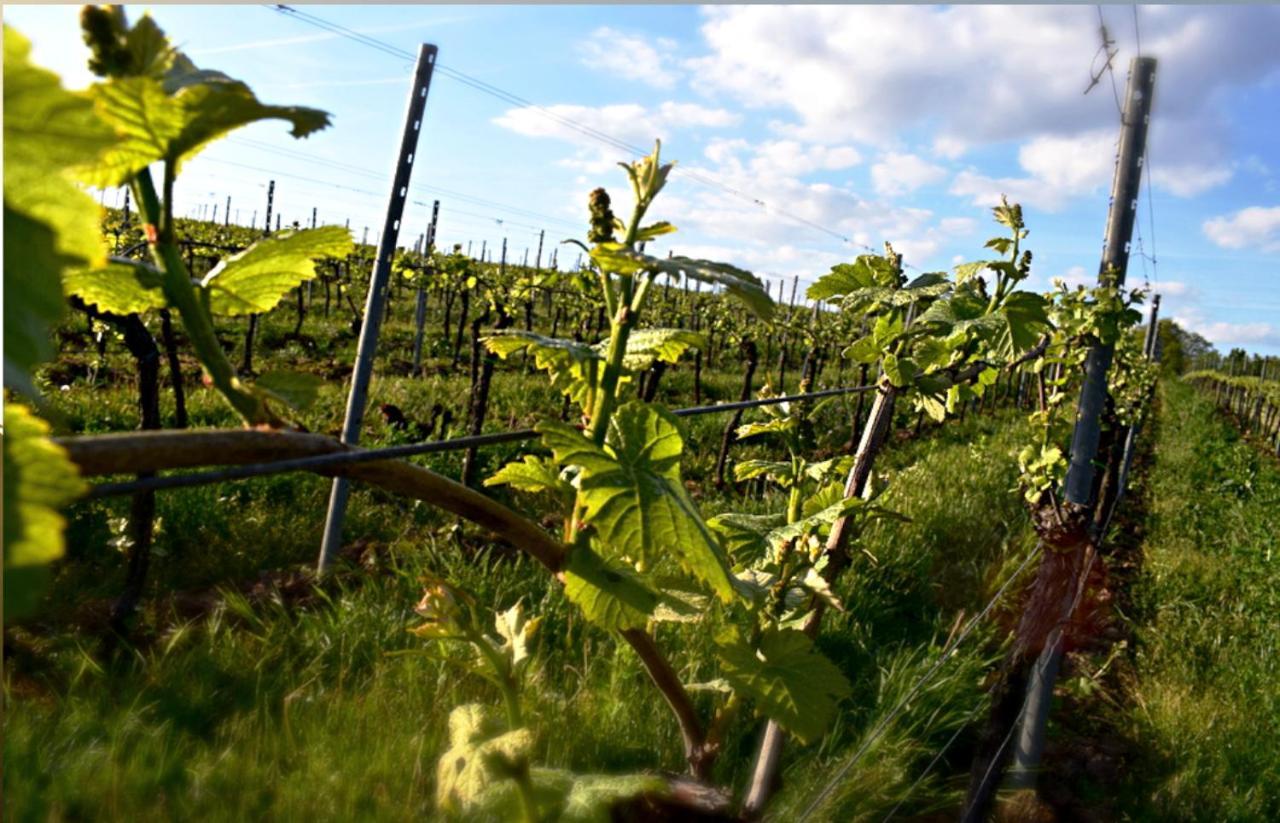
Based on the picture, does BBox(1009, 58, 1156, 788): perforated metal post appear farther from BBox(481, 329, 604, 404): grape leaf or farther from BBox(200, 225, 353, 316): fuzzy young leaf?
BBox(200, 225, 353, 316): fuzzy young leaf

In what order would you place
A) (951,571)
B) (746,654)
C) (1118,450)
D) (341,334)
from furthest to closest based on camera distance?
(341,334) → (1118,450) → (951,571) → (746,654)

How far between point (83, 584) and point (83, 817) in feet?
5.57

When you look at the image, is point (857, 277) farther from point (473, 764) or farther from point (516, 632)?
point (473, 764)

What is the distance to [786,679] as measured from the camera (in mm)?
1399

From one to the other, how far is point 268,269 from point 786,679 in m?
0.98

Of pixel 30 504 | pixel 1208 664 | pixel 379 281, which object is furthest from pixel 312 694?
pixel 1208 664

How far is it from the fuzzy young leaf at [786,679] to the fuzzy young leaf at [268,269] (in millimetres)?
838

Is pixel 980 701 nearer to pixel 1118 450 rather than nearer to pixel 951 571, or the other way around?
pixel 951 571

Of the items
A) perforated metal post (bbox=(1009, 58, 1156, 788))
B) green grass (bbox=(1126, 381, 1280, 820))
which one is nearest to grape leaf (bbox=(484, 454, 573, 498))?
perforated metal post (bbox=(1009, 58, 1156, 788))

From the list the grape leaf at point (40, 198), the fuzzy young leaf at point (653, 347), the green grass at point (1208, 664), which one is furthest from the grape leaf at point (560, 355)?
the green grass at point (1208, 664)

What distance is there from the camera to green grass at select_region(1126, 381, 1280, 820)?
3732 millimetres

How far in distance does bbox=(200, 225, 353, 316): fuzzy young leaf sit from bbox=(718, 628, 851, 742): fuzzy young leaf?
838mm

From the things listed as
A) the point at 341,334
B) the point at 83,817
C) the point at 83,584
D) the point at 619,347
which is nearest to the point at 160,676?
the point at 83,817

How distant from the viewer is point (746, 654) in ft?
4.60
